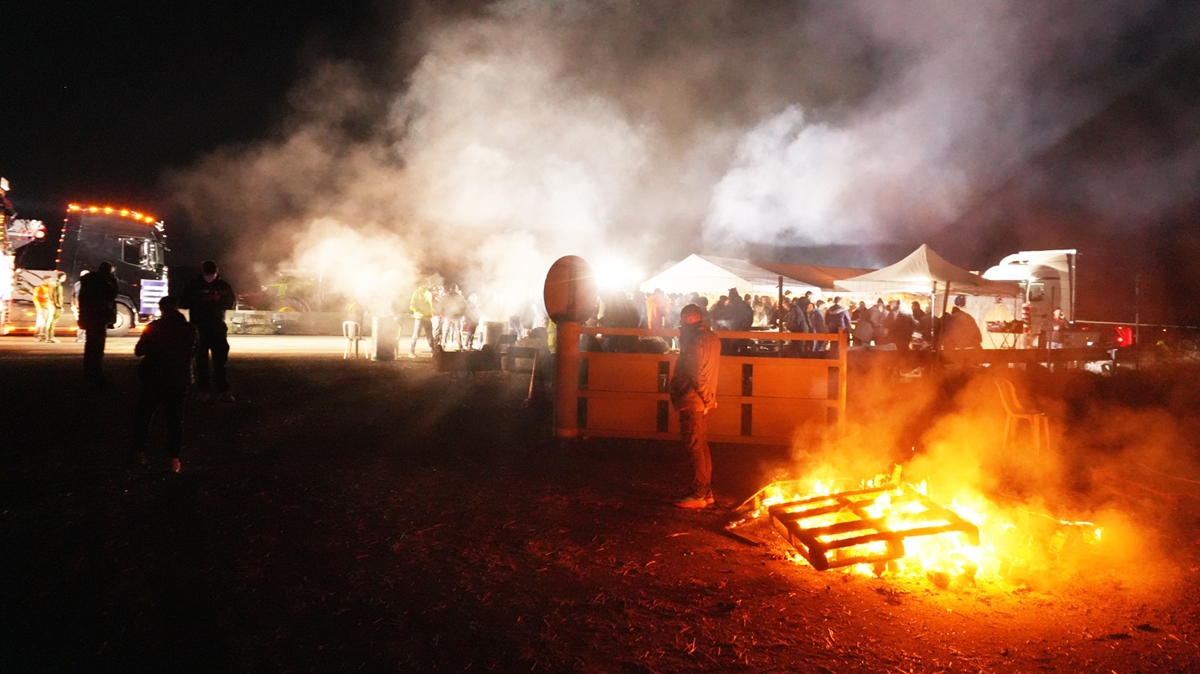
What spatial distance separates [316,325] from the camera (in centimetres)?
2628

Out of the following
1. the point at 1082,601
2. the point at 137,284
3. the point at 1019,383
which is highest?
the point at 137,284

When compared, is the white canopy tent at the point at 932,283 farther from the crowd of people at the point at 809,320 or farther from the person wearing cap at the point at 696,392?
the person wearing cap at the point at 696,392

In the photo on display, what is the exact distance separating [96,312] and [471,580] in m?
8.03

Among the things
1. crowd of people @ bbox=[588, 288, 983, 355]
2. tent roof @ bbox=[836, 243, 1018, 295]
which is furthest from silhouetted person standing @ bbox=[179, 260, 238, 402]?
tent roof @ bbox=[836, 243, 1018, 295]

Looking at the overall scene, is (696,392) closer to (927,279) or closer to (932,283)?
(927,279)

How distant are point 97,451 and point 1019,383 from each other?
40.3ft

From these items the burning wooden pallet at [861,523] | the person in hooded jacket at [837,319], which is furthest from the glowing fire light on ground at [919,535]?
the person in hooded jacket at [837,319]

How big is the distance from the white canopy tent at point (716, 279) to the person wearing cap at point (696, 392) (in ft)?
44.6

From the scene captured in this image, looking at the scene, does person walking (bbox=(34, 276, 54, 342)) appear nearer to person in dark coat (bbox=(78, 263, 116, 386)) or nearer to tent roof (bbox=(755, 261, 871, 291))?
person in dark coat (bbox=(78, 263, 116, 386))

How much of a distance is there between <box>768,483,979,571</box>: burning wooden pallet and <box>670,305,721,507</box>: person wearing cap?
684 millimetres

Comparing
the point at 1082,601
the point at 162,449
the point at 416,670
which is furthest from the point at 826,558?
the point at 162,449

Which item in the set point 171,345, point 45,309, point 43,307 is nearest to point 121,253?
point 43,307

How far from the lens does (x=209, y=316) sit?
7.97 metres

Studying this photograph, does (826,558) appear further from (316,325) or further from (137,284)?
(316,325)
